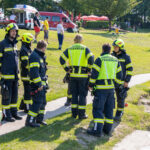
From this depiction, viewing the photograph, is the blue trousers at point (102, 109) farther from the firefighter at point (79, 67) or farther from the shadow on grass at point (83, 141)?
the firefighter at point (79, 67)

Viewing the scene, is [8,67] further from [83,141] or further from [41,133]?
[83,141]

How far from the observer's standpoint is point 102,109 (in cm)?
608

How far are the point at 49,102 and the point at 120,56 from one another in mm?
2864

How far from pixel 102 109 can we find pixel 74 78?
1.17 meters

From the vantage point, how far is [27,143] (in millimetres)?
5293

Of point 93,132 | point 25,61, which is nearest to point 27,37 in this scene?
point 25,61

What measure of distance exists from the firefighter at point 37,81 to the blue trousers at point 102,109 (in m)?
1.25

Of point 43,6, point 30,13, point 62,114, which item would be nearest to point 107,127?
point 62,114

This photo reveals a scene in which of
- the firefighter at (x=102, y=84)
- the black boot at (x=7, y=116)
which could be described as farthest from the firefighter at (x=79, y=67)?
the black boot at (x=7, y=116)

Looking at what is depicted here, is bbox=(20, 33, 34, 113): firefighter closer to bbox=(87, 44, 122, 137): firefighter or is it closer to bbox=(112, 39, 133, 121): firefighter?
bbox=(87, 44, 122, 137): firefighter

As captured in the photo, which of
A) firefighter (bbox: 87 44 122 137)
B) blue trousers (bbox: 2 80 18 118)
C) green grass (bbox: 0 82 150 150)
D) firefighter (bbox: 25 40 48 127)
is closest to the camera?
green grass (bbox: 0 82 150 150)

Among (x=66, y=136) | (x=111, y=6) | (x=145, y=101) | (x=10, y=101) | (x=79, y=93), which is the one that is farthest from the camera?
(x=111, y=6)

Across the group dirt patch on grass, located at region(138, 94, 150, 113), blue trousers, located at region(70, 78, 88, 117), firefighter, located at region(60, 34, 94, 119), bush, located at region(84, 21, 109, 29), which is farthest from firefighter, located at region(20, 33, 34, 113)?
bush, located at region(84, 21, 109, 29)

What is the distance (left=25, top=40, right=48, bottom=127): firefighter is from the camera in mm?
5859
